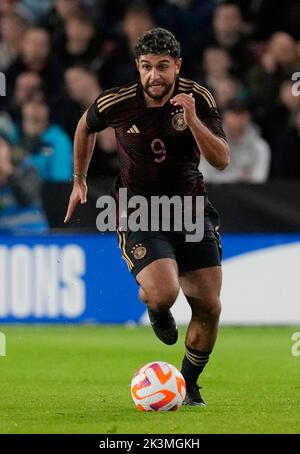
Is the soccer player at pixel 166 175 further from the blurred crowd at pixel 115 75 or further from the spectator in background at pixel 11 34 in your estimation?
the spectator in background at pixel 11 34

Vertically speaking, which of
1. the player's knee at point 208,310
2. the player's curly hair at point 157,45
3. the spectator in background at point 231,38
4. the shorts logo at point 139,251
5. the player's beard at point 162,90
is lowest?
the player's knee at point 208,310

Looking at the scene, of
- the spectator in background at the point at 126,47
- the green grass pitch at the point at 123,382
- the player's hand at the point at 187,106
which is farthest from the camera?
the spectator in background at the point at 126,47

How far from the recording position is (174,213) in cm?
810

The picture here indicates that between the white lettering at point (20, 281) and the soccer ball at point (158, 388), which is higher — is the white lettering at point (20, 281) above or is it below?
above

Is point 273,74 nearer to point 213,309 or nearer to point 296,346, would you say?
point 296,346

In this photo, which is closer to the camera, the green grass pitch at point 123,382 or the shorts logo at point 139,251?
the green grass pitch at point 123,382

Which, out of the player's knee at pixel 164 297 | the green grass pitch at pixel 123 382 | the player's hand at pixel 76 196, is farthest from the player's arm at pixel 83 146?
the green grass pitch at pixel 123 382

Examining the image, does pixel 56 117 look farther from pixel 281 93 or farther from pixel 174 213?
pixel 174 213

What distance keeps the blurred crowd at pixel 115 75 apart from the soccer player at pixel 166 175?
5.47 m

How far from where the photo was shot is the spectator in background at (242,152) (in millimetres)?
14094

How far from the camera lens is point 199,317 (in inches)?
321

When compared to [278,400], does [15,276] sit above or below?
above

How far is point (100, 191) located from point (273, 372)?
13.7 feet

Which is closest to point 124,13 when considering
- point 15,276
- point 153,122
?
point 15,276
